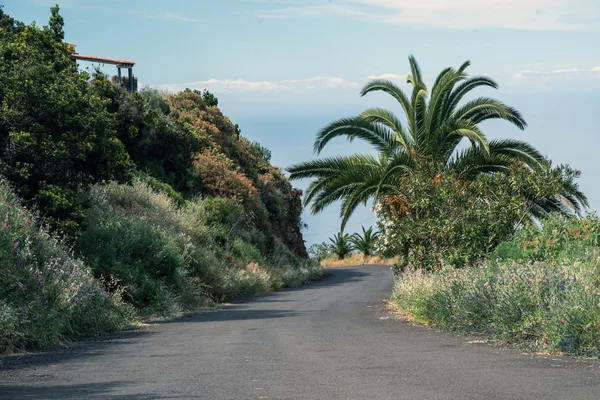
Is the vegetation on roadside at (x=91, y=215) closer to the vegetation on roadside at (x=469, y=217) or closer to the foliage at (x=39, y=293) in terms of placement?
the foliage at (x=39, y=293)

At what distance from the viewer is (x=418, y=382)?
8258 millimetres

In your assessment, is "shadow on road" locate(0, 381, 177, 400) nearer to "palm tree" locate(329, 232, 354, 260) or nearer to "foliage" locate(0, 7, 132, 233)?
"foliage" locate(0, 7, 132, 233)

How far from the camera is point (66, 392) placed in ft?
26.3

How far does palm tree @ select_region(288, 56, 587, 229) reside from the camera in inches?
922

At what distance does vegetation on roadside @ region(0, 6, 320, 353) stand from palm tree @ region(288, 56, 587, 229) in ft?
17.7

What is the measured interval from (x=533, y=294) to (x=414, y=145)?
13.5m

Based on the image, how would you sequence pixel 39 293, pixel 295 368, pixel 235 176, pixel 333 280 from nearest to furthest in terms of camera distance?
pixel 295 368 < pixel 39 293 < pixel 235 176 < pixel 333 280

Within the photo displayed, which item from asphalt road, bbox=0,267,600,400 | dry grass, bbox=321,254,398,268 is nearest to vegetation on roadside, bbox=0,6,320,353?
asphalt road, bbox=0,267,600,400

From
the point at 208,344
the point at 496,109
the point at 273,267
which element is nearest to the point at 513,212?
the point at 496,109

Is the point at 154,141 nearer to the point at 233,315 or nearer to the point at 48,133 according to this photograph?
the point at 233,315

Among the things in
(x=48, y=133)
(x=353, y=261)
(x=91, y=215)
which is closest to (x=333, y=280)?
(x=91, y=215)

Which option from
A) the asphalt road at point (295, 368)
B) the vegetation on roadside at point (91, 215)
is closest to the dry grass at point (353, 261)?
the vegetation on roadside at point (91, 215)

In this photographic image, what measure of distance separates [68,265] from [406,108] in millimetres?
13705

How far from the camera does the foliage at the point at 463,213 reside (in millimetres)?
19188
